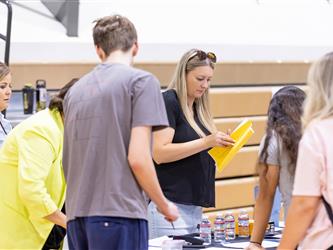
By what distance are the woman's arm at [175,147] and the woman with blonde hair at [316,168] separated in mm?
1310

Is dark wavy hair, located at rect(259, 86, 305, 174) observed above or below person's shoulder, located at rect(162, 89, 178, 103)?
above

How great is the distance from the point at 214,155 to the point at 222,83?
10.2 feet

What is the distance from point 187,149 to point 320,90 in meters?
1.46

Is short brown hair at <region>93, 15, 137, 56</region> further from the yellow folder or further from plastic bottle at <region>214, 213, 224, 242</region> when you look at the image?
plastic bottle at <region>214, 213, 224, 242</region>

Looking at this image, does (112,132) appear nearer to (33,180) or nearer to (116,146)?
(116,146)

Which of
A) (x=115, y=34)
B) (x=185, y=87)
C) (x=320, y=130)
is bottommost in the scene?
(x=185, y=87)

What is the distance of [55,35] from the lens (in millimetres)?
6387

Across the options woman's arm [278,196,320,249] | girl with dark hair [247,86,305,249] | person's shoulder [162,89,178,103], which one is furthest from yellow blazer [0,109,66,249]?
woman's arm [278,196,320,249]

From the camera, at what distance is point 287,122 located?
3.09m

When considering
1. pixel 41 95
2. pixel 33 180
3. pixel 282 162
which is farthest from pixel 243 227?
pixel 41 95

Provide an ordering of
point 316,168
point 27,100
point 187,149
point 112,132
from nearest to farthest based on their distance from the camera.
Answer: point 316,168 < point 112,132 < point 187,149 < point 27,100

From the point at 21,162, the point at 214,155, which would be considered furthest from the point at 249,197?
the point at 21,162

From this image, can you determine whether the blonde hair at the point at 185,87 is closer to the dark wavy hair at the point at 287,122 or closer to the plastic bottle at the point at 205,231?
the plastic bottle at the point at 205,231

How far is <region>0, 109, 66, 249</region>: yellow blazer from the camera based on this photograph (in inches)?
141
